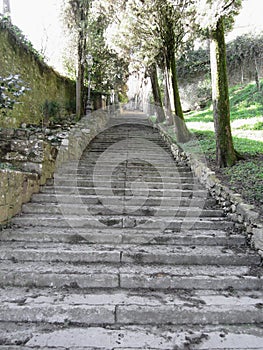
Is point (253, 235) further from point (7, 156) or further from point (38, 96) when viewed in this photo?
point (38, 96)

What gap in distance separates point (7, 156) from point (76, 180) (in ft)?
3.95

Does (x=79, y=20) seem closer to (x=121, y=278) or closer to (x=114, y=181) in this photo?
(x=114, y=181)

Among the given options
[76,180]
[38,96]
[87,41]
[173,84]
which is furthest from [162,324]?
[87,41]

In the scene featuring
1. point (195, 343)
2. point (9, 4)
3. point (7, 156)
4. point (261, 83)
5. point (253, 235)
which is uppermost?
point (9, 4)

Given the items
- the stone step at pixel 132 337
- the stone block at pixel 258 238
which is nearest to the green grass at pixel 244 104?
the stone block at pixel 258 238

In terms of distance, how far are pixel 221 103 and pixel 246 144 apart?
1.81 meters

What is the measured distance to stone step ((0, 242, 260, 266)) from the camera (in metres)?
3.02

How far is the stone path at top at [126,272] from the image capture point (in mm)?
2127

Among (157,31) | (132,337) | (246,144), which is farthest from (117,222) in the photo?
(157,31)

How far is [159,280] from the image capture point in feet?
8.81

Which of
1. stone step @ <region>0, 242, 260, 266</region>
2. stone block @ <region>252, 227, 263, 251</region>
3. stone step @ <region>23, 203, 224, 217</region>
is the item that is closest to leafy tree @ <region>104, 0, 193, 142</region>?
stone step @ <region>23, 203, 224, 217</region>

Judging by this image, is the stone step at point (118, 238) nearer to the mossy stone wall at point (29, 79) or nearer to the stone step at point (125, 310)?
the stone step at point (125, 310)

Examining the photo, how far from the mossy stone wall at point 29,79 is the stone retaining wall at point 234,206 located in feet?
12.6

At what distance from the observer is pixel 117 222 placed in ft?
12.6
